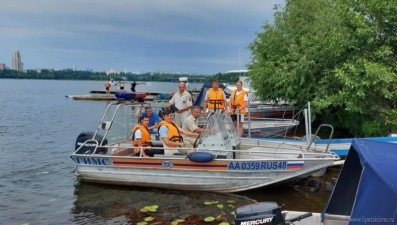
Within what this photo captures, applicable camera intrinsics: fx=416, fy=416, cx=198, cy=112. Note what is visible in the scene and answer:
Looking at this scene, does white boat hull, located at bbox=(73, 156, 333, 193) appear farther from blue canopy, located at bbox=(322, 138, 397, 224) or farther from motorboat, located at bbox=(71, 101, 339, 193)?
blue canopy, located at bbox=(322, 138, 397, 224)

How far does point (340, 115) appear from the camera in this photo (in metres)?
18.4

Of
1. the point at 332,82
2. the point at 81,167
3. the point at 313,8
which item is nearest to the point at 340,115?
the point at 332,82

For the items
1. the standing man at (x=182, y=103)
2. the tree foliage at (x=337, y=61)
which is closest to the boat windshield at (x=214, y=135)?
the standing man at (x=182, y=103)

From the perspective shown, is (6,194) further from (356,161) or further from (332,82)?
(332,82)

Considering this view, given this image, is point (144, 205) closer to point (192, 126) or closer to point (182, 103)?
point (192, 126)

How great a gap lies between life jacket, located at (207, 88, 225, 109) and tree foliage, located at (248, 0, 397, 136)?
368 centimetres

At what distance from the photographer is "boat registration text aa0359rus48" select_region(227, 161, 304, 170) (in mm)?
9773

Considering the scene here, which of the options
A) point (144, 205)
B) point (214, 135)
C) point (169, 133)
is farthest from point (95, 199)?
point (214, 135)

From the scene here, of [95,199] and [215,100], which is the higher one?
[215,100]

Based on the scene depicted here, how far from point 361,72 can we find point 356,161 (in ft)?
25.1

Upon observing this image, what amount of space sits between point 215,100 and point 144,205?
4.31 metres

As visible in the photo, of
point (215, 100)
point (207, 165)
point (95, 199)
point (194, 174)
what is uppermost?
point (215, 100)

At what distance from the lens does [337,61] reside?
14836 millimetres

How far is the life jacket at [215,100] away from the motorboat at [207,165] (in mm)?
1949
